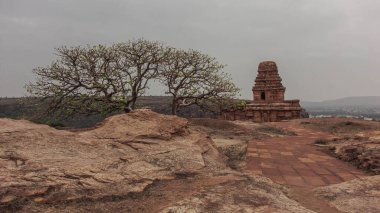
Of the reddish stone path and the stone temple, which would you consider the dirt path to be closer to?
the reddish stone path

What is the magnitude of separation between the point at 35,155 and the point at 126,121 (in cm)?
232

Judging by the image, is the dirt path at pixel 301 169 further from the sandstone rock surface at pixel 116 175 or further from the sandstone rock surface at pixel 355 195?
the sandstone rock surface at pixel 116 175

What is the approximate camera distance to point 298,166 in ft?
25.7

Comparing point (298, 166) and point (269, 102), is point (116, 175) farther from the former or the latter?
point (269, 102)

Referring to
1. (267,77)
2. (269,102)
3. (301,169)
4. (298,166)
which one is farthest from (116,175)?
(267,77)

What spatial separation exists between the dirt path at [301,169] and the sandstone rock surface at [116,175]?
520 millimetres

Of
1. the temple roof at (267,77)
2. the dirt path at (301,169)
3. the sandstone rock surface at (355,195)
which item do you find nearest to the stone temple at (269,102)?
the temple roof at (267,77)

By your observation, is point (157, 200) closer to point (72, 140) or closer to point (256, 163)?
point (72, 140)

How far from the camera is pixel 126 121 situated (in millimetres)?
6961

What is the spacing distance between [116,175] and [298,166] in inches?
181

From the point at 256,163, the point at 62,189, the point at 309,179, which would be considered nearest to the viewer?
the point at 62,189

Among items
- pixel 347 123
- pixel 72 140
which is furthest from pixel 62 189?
pixel 347 123

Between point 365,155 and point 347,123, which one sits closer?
point 365,155

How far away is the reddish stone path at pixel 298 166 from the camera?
6609 millimetres
